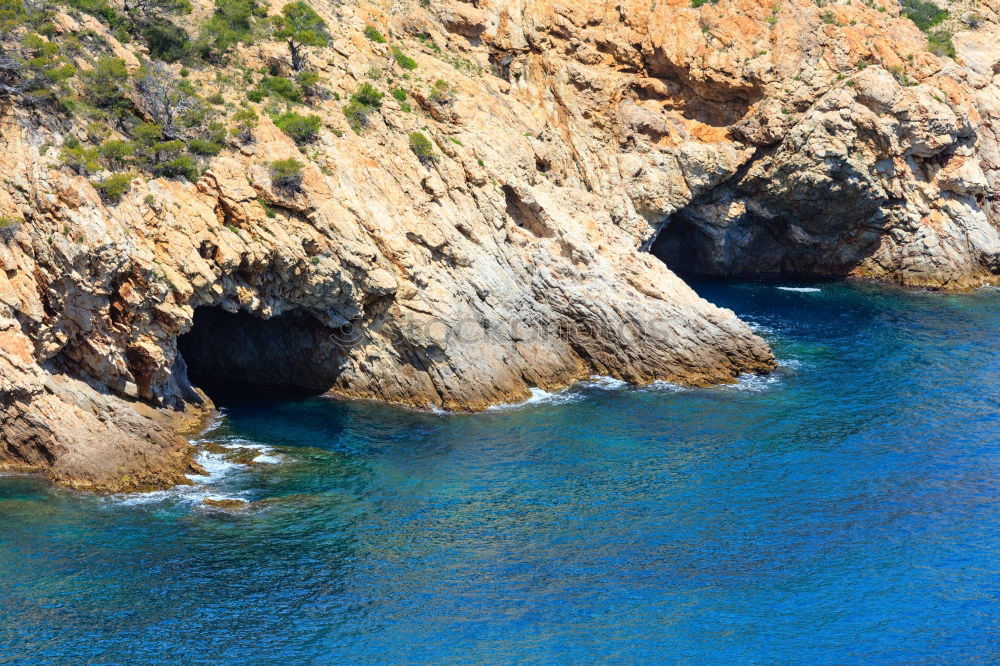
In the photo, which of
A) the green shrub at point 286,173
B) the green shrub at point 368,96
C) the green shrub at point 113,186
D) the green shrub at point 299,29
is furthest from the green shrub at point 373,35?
the green shrub at point 113,186

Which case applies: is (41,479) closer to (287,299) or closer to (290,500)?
(290,500)

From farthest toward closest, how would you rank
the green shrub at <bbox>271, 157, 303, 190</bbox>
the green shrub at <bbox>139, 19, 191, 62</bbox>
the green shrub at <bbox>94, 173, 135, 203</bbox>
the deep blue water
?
the green shrub at <bbox>139, 19, 191, 62</bbox> < the green shrub at <bbox>271, 157, 303, 190</bbox> < the green shrub at <bbox>94, 173, 135, 203</bbox> < the deep blue water

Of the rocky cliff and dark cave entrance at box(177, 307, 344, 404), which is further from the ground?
the rocky cliff

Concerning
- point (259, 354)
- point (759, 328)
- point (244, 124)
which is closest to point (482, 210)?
point (244, 124)

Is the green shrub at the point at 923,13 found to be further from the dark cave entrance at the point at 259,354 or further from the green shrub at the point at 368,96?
the dark cave entrance at the point at 259,354

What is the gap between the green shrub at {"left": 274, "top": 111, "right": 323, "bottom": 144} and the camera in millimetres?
47656

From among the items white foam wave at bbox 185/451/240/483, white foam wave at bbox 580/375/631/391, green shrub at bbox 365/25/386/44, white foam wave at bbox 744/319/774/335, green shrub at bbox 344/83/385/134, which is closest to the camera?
white foam wave at bbox 185/451/240/483

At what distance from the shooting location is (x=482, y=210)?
2025 inches

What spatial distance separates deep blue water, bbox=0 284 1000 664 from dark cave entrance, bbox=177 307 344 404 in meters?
1.96

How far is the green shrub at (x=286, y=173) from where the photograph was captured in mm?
44781

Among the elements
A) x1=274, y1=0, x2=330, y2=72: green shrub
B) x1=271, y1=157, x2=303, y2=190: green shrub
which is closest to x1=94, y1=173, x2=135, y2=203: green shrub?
x1=271, y1=157, x2=303, y2=190: green shrub

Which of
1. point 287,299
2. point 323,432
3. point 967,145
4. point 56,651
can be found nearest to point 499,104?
point 287,299

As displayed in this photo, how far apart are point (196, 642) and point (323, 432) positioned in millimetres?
16517

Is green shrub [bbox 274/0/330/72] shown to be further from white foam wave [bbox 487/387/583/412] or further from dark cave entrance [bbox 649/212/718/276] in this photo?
dark cave entrance [bbox 649/212/718/276]
